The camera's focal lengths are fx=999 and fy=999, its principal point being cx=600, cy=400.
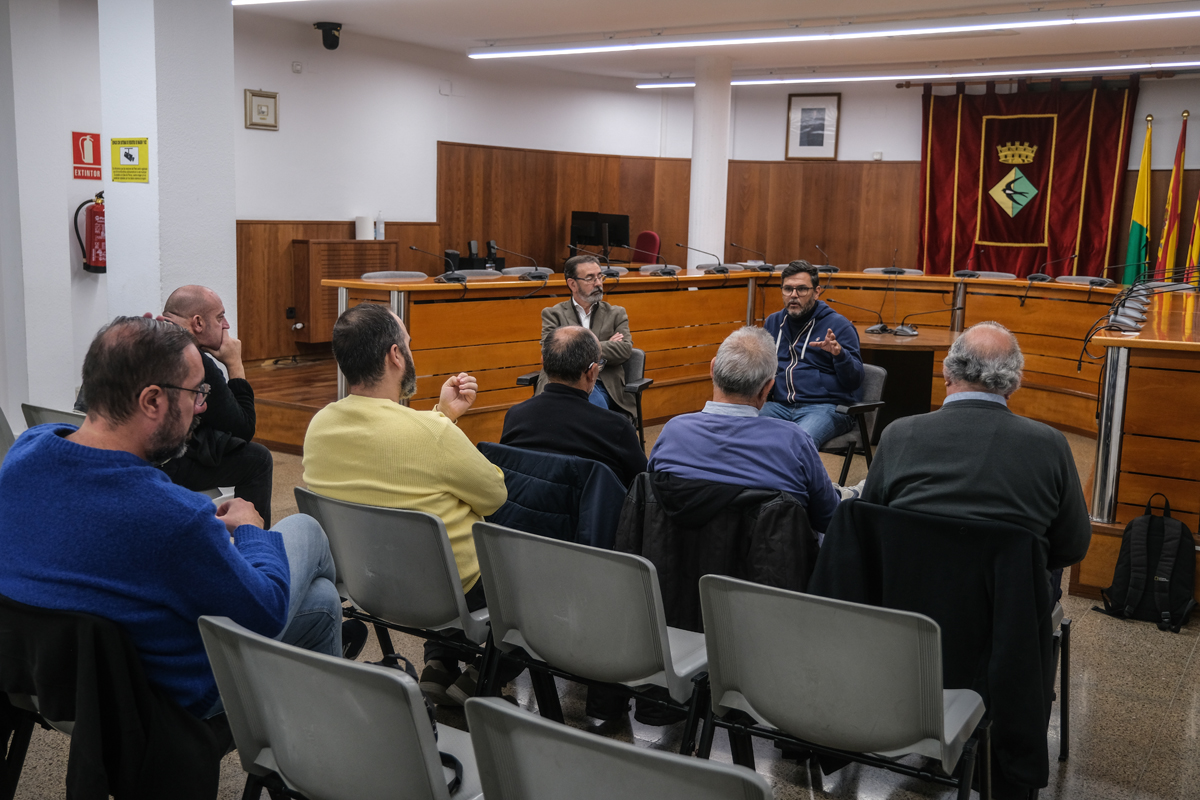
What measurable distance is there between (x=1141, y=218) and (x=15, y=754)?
409 inches

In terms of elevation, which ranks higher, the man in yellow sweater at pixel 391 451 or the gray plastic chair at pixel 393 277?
the gray plastic chair at pixel 393 277

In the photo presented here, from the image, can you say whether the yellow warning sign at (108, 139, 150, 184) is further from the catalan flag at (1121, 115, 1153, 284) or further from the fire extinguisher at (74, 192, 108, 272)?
the catalan flag at (1121, 115, 1153, 284)

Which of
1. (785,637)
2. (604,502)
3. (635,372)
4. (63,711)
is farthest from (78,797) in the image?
(635,372)

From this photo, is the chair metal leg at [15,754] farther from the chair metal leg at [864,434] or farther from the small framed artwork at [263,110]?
the small framed artwork at [263,110]

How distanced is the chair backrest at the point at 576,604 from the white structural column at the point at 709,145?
7921mm

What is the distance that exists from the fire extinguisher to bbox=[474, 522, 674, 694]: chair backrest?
5.51 meters

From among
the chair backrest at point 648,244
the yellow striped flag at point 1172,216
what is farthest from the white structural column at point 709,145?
the yellow striped flag at point 1172,216

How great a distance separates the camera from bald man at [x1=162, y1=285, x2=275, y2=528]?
127 inches

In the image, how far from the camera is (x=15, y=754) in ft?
6.43

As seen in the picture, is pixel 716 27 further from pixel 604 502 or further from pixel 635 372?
pixel 604 502

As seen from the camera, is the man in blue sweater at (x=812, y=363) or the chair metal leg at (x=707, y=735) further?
the man in blue sweater at (x=812, y=363)

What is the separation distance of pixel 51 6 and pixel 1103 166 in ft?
30.4

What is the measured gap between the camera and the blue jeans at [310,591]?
2.07 m

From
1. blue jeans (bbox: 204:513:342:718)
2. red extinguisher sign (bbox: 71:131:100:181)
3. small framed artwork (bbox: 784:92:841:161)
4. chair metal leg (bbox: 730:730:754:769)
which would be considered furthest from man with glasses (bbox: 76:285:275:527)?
small framed artwork (bbox: 784:92:841:161)
